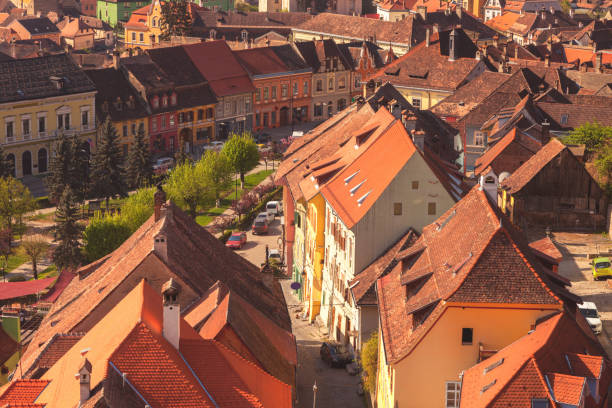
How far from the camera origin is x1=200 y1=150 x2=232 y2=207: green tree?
100537 mm

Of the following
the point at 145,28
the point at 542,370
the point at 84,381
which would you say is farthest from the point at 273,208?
the point at 145,28

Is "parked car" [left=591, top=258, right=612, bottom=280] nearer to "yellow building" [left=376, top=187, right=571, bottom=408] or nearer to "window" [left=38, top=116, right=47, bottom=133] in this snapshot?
"yellow building" [left=376, top=187, right=571, bottom=408]

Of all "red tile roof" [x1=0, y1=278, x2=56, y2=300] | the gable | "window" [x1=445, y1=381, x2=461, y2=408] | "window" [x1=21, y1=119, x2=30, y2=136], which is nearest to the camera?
the gable

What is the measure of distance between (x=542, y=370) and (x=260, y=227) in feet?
177

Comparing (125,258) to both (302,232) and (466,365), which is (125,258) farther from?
(302,232)

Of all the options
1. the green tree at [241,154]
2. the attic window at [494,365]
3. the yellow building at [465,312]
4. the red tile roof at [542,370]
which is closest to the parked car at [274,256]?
the green tree at [241,154]

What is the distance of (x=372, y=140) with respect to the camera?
71.1 m

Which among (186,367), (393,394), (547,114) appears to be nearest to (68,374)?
(186,367)

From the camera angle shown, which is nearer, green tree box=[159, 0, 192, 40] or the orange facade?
the orange facade

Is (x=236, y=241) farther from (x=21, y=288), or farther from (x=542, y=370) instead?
(x=542, y=370)

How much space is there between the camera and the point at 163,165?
11712 centimetres

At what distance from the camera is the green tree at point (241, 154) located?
11050 cm

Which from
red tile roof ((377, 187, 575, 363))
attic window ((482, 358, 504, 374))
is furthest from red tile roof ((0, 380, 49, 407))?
attic window ((482, 358, 504, 374))

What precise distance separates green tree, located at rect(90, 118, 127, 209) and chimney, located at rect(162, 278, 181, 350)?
2522 inches
